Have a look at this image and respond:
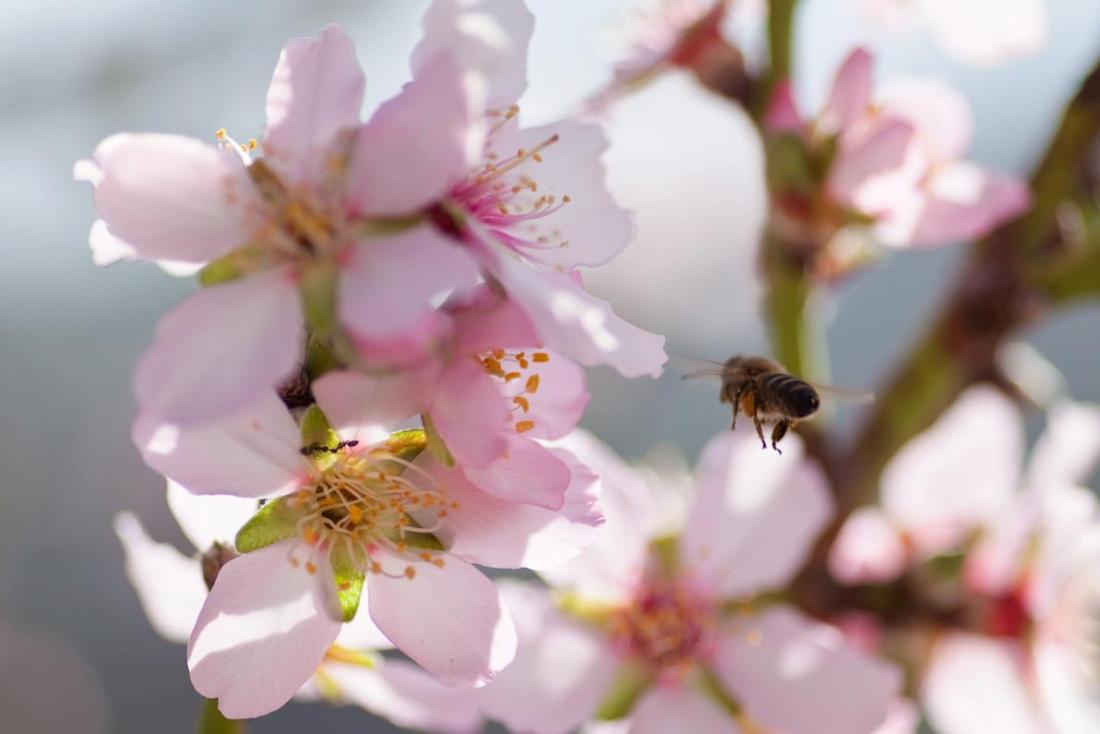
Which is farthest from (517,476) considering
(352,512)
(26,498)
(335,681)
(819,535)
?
(26,498)

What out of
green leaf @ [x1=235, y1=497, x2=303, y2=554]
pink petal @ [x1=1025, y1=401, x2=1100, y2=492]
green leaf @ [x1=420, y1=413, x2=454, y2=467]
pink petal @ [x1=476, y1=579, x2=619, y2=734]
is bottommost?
pink petal @ [x1=1025, y1=401, x2=1100, y2=492]

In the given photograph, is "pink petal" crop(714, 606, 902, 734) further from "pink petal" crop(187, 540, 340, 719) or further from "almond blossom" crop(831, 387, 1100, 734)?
"pink petal" crop(187, 540, 340, 719)

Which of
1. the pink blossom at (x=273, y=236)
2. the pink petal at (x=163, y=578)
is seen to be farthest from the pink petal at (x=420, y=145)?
the pink petal at (x=163, y=578)

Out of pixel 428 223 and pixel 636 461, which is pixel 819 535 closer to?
pixel 636 461

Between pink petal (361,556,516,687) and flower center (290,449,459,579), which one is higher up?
flower center (290,449,459,579)

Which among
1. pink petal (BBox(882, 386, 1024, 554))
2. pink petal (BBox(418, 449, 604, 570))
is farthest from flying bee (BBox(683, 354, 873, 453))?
pink petal (BBox(882, 386, 1024, 554))

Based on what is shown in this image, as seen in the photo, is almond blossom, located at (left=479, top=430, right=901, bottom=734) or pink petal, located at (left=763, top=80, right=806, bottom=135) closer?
almond blossom, located at (left=479, top=430, right=901, bottom=734)

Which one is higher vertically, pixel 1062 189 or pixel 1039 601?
pixel 1062 189
